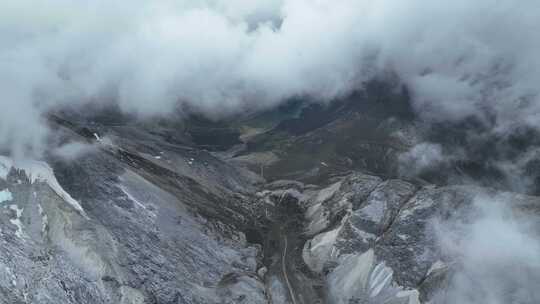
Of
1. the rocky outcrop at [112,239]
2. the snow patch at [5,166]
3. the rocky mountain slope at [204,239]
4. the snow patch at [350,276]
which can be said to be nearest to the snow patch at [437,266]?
the rocky mountain slope at [204,239]

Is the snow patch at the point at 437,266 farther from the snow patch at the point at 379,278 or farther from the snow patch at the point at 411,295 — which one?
the snow patch at the point at 379,278

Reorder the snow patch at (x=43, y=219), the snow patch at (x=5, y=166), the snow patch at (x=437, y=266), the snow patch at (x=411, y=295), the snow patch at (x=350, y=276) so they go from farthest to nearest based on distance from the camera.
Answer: the snow patch at (x=5, y=166) → the snow patch at (x=350, y=276) → the snow patch at (x=437, y=266) → the snow patch at (x=43, y=219) → the snow patch at (x=411, y=295)

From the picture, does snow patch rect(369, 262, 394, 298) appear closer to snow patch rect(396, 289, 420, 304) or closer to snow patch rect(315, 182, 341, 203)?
snow patch rect(396, 289, 420, 304)

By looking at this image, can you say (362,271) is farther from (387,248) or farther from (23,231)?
(23,231)

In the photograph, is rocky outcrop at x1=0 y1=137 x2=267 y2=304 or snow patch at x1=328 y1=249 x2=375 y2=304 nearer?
rocky outcrop at x1=0 y1=137 x2=267 y2=304

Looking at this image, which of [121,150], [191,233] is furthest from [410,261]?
[121,150]

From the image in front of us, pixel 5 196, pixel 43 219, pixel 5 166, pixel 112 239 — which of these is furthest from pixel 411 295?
pixel 5 166

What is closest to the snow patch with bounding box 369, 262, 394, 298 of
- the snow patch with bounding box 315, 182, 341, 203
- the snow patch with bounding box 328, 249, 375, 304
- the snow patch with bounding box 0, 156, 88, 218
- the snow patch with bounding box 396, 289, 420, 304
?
the snow patch with bounding box 328, 249, 375, 304

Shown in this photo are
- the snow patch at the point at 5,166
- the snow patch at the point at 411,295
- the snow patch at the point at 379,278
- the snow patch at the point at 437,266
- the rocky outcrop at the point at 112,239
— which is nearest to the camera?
the rocky outcrop at the point at 112,239
